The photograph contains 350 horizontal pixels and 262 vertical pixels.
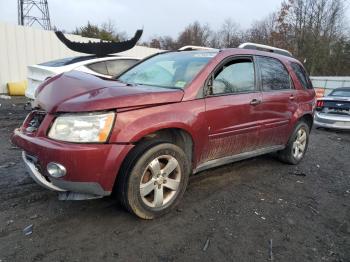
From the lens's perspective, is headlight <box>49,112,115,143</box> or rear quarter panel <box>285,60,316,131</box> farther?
rear quarter panel <box>285,60,316,131</box>

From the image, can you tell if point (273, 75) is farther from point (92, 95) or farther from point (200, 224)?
point (92, 95)

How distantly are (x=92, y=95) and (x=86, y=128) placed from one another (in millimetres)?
345

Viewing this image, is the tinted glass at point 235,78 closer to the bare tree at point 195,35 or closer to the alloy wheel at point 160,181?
the alloy wheel at point 160,181

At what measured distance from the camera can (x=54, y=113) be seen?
312 centimetres

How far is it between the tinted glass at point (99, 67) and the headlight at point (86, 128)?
498 centimetres

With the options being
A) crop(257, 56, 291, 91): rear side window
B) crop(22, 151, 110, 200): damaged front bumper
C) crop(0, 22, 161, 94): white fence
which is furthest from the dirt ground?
crop(0, 22, 161, 94): white fence

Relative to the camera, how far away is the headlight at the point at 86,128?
117 inches

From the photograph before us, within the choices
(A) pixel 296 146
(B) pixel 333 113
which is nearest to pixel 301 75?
(A) pixel 296 146

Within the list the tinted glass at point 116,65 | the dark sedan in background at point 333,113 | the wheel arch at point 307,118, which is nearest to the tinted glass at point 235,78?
the wheel arch at point 307,118

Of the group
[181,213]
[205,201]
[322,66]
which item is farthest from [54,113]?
[322,66]

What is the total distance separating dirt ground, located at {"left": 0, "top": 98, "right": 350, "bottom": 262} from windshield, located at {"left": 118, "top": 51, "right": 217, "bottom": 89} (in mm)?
1352

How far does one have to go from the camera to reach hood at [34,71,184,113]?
3027 millimetres

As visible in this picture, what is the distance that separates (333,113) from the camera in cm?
977

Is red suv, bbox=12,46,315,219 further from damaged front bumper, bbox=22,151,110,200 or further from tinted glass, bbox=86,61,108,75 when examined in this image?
tinted glass, bbox=86,61,108,75
